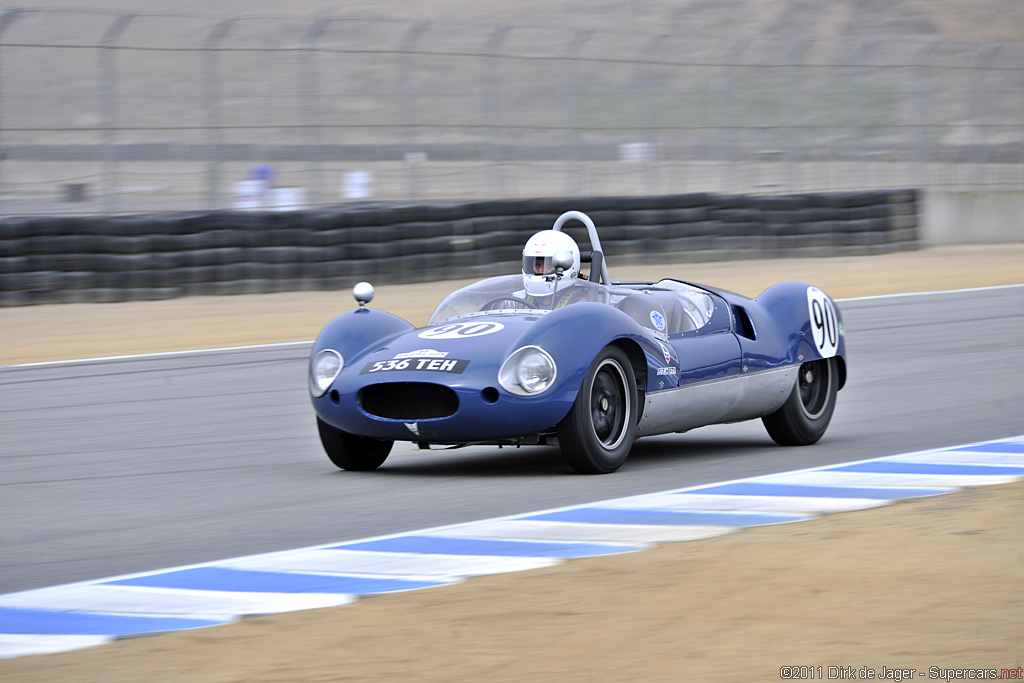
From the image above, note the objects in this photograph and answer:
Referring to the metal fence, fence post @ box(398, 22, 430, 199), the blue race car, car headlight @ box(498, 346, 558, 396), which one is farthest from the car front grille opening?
fence post @ box(398, 22, 430, 199)

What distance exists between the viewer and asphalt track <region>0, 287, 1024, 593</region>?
566 cm

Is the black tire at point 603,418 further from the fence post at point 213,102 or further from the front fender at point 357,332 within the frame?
the fence post at point 213,102

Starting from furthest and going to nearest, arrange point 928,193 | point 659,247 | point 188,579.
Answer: point 928,193 < point 659,247 < point 188,579

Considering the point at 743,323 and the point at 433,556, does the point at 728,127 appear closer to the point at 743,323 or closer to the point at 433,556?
the point at 743,323

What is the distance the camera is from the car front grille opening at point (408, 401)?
6.53 metres

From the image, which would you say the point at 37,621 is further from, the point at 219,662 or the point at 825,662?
the point at 825,662

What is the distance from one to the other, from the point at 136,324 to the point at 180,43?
16.6 feet

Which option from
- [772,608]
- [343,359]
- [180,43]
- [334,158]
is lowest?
[772,608]

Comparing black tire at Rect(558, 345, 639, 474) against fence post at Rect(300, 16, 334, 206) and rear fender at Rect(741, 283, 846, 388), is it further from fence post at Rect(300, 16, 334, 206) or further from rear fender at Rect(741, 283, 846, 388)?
fence post at Rect(300, 16, 334, 206)

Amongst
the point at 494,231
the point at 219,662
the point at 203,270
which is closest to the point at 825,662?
the point at 219,662

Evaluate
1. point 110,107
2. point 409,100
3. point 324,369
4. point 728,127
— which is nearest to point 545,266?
point 324,369

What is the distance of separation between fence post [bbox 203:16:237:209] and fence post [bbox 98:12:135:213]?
1294 millimetres

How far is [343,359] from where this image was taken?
22.8ft

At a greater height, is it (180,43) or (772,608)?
(180,43)
